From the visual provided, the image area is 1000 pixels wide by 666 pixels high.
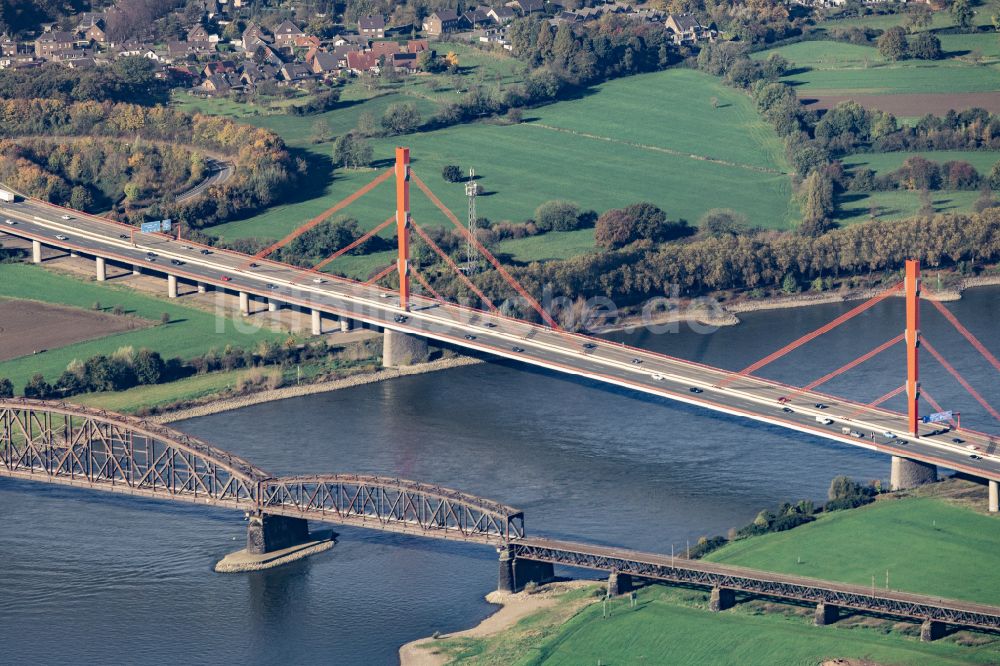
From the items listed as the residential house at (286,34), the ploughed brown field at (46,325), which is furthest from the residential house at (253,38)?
the ploughed brown field at (46,325)

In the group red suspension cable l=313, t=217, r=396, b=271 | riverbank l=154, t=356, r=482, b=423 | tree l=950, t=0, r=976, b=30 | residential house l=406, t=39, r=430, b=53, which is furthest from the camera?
tree l=950, t=0, r=976, b=30

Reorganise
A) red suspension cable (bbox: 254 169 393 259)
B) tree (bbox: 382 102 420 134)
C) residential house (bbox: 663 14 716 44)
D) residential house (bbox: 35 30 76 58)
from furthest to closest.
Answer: residential house (bbox: 663 14 716 44)
residential house (bbox: 35 30 76 58)
tree (bbox: 382 102 420 134)
red suspension cable (bbox: 254 169 393 259)

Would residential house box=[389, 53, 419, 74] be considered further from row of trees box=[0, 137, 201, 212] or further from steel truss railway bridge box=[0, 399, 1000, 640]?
steel truss railway bridge box=[0, 399, 1000, 640]

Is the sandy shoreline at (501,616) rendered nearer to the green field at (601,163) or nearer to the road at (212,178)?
the green field at (601,163)

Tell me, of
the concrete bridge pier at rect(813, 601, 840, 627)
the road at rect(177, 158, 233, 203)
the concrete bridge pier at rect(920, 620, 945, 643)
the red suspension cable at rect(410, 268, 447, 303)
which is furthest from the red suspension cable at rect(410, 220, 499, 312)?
the concrete bridge pier at rect(920, 620, 945, 643)

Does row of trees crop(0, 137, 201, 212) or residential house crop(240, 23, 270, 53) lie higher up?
residential house crop(240, 23, 270, 53)

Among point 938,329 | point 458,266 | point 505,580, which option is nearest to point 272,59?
point 458,266

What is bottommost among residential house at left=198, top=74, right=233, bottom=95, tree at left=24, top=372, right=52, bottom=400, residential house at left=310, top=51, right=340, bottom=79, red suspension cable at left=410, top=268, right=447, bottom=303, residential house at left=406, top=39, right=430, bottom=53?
tree at left=24, top=372, right=52, bottom=400
